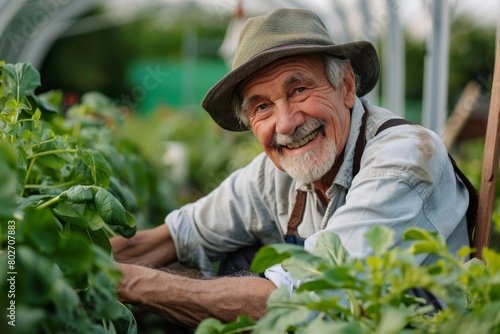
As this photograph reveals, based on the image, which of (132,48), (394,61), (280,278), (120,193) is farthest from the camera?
(132,48)

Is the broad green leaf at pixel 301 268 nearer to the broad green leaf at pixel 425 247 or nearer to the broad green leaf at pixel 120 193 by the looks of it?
the broad green leaf at pixel 425 247

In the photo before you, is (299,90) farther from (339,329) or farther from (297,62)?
(339,329)

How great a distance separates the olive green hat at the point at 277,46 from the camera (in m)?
2.24

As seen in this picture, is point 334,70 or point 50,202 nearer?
point 50,202

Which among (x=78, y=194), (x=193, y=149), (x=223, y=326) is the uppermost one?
(x=78, y=194)

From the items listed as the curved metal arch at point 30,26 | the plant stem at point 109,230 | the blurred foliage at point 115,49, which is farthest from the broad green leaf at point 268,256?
the blurred foliage at point 115,49

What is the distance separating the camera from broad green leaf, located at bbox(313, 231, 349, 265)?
4.96 ft

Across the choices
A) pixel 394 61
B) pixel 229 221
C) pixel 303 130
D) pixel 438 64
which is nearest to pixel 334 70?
pixel 303 130

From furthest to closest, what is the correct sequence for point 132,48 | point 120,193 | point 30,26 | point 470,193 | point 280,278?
point 132,48 < point 30,26 < point 120,193 < point 470,193 < point 280,278

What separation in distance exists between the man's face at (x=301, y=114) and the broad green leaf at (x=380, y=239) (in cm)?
94

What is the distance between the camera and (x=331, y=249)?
153 centimetres

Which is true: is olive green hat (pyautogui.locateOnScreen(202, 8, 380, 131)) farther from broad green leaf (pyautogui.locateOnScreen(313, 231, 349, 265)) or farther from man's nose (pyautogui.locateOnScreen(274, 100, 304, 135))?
broad green leaf (pyautogui.locateOnScreen(313, 231, 349, 265))

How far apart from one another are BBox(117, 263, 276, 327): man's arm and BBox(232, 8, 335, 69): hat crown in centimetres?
67

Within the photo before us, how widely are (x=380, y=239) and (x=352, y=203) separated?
664 millimetres
